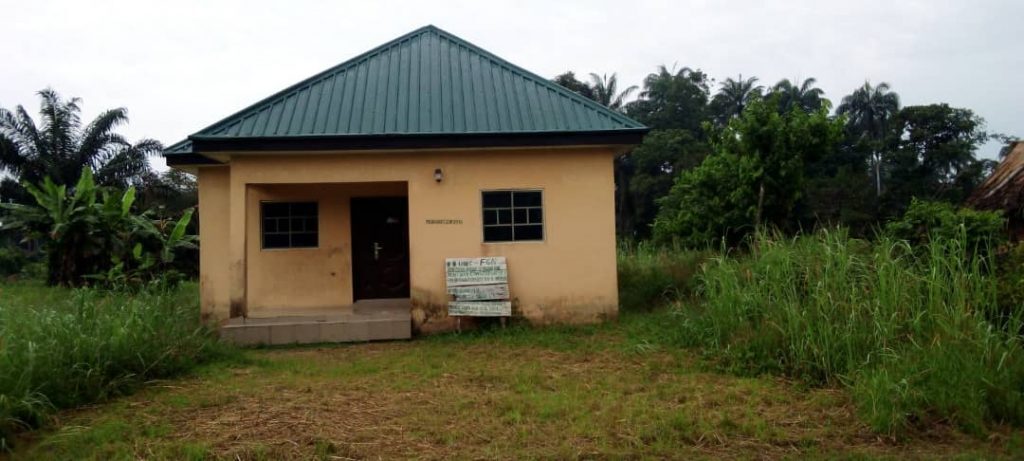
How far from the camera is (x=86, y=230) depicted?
1555 centimetres

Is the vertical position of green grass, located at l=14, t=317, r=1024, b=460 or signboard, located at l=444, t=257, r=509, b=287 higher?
signboard, located at l=444, t=257, r=509, b=287

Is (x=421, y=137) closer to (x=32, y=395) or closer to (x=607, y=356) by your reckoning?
(x=607, y=356)

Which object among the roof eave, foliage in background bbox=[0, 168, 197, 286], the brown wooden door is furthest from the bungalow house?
foliage in background bbox=[0, 168, 197, 286]

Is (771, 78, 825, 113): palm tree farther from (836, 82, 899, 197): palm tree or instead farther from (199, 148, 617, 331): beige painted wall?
(199, 148, 617, 331): beige painted wall

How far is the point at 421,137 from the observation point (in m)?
9.48

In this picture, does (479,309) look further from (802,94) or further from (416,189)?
(802,94)

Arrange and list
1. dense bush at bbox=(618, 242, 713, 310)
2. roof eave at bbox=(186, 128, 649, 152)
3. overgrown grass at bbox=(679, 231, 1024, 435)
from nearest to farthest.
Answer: overgrown grass at bbox=(679, 231, 1024, 435) < roof eave at bbox=(186, 128, 649, 152) < dense bush at bbox=(618, 242, 713, 310)

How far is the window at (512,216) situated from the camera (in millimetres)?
10000

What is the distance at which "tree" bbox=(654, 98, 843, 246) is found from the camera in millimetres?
14477

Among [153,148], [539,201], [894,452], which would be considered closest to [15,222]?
[153,148]

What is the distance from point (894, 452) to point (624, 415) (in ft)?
6.30

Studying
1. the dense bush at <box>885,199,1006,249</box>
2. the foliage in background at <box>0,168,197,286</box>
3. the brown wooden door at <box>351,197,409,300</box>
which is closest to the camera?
the dense bush at <box>885,199,1006,249</box>

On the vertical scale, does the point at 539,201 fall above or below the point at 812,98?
below

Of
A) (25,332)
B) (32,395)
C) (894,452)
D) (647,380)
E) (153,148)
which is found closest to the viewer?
(894,452)
